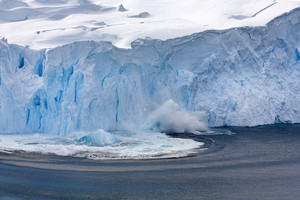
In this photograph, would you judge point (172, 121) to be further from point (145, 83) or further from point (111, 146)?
point (111, 146)

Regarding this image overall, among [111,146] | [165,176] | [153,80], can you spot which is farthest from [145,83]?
[165,176]

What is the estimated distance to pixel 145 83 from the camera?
15.6 meters

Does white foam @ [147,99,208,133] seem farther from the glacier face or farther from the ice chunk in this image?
the ice chunk

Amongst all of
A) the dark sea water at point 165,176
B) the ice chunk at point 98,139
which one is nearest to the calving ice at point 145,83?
the ice chunk at point 98,139

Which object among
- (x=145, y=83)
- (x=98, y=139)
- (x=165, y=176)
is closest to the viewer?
(x=165, y=176)

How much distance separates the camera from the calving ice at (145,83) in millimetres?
14297

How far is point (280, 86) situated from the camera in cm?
1672

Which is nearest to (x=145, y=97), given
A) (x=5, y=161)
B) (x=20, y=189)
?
(x=5, y=161)

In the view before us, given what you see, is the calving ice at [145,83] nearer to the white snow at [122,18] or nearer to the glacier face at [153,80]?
the glacier face at [153,80]

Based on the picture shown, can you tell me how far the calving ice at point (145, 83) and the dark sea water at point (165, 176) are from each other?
168 cm

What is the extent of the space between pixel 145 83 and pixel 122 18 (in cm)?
476

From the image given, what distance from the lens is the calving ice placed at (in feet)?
46.9

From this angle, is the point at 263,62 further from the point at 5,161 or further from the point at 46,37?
the point at 5,161

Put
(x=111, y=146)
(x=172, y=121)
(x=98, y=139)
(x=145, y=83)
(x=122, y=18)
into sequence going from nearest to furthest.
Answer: (x=111, y=146) < (x=98, y=139) < (x=172, y=121) < (x=145, y=83) < (x=122, y=18)
